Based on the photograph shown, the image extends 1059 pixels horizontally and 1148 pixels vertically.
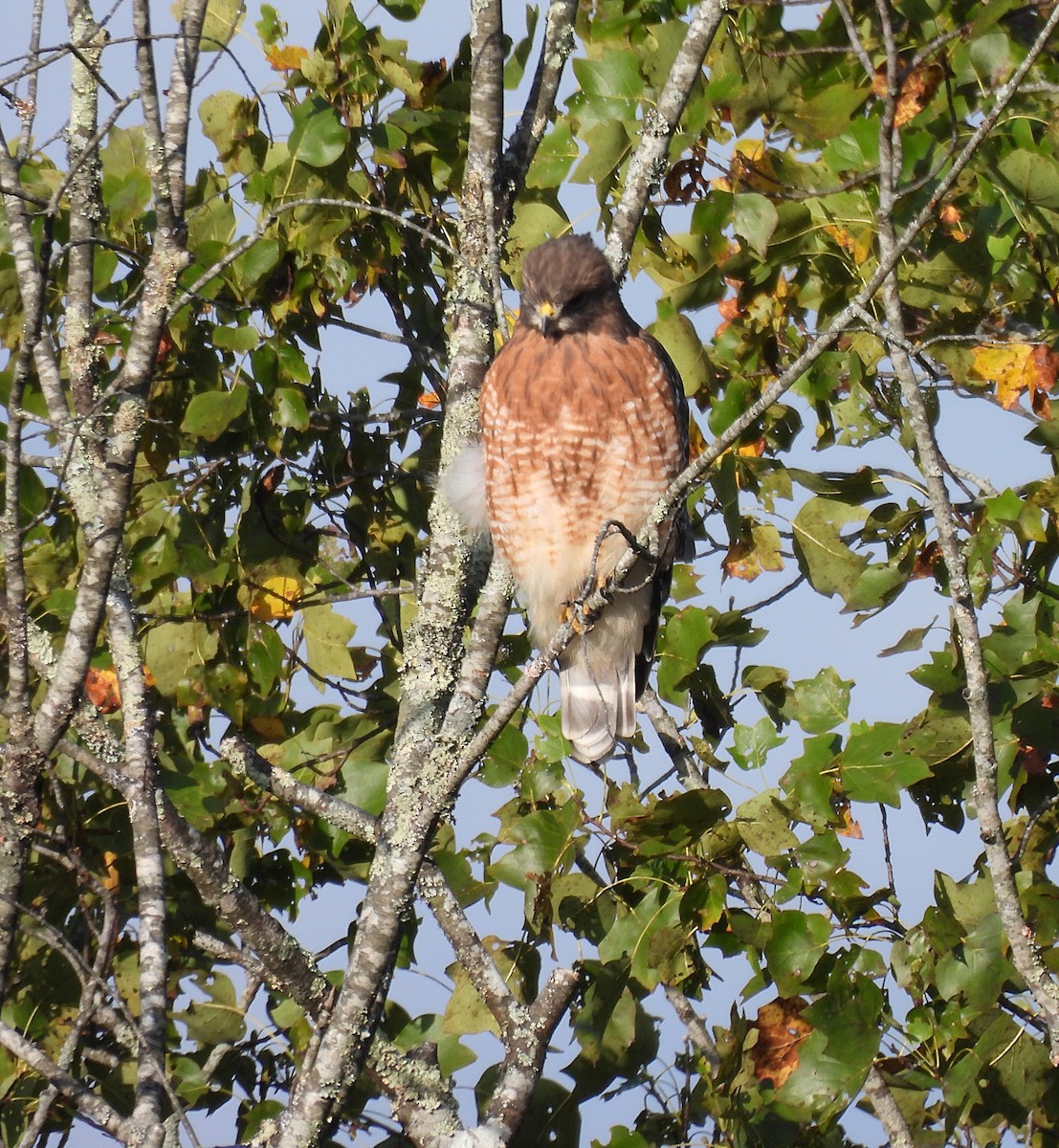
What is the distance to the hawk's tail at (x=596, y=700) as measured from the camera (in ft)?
14.3

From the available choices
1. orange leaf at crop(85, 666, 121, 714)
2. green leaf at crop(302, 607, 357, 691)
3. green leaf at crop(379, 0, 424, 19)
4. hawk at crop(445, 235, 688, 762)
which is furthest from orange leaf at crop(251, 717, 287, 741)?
green leaf at crop(379, 0, 424, 19)

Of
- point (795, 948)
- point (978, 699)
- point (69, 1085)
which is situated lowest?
point (69, 1085)

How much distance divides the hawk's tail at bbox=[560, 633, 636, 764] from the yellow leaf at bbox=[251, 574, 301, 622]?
1.06m

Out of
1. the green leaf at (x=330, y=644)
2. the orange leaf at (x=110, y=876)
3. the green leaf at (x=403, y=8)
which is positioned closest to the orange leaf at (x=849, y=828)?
the green leaf at (x=330, y=644)

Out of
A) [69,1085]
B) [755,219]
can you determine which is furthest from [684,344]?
[69,1085]

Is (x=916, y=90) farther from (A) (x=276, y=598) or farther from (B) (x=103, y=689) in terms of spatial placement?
(B) (x=103, y=689)

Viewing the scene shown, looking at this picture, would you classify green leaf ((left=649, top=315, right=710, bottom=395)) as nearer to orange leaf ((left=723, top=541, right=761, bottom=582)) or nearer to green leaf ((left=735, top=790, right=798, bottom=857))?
orange leaf ((left=723, top=541, right=761, bottom=582))

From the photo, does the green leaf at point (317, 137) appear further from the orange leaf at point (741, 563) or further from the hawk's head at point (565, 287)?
the orange leaf at point (741, 563)

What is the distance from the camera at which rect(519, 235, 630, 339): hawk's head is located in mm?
3791

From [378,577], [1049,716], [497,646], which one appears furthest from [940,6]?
[378,577]

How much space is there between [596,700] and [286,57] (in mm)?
2202

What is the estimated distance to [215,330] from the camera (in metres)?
3.49

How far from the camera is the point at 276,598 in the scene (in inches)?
148

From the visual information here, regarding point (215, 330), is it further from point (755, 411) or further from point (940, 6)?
point (940, 6)
